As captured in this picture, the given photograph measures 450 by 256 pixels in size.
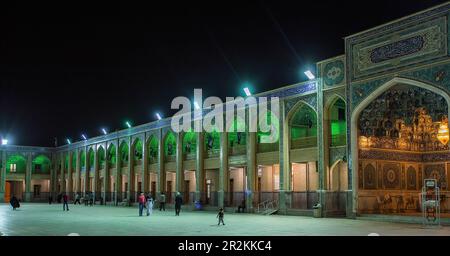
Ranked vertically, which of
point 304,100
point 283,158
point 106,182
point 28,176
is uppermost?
point 304,100

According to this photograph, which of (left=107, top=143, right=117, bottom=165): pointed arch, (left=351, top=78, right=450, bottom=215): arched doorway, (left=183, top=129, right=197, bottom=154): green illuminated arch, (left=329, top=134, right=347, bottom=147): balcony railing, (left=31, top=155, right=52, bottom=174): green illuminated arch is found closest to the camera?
(left=351, top=78, right=450, bottom=215): arched doorway

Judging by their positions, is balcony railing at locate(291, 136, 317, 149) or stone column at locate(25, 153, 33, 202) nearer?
balcony railing at locate(291, 136, 317, 149)

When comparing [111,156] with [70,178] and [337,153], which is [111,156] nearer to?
[70,178]

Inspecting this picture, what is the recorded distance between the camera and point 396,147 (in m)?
28.5

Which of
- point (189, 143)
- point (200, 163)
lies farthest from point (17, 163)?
point (200, 163)

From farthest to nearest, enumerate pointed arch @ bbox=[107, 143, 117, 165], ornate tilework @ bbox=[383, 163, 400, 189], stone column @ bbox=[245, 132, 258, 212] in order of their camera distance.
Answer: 1. pointed arch @ bbox=[107, 143, 117, 165]
2. stone column @ bbox=[245, 132, 258, 212]
3. ornate tilework @ bbox=[383, 163, 400, 189]

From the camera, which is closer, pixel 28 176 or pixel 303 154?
pixel 303 154

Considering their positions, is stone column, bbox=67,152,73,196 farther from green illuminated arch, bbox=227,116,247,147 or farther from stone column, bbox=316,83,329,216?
stone column, bbox=316,83,329,216

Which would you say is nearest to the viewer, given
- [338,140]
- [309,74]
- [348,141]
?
[348,141]

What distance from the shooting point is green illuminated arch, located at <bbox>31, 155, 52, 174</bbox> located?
6444 cm

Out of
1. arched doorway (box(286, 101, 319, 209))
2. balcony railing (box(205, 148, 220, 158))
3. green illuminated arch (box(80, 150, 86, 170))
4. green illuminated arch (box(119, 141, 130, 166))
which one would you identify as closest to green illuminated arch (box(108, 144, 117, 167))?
green illuminated arch (box(119, 141, 130, 166))

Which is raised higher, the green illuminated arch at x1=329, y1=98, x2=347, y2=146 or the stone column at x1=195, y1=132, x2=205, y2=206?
the green illuminated arch at x1=329, y1=98, x2=347, y2=146

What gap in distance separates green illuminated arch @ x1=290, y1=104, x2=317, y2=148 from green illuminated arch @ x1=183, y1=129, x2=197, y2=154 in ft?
36.3

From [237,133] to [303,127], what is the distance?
5814 mm
